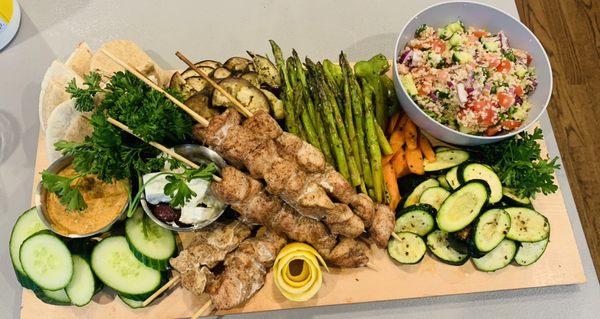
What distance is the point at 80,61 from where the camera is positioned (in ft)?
9.98

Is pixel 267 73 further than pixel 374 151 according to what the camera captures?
Yes

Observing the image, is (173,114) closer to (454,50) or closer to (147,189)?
(147,189)

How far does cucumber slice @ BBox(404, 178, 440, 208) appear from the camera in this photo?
2.89 metres

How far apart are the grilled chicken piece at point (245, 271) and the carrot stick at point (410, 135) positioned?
3.16ft

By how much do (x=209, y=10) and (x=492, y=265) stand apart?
8.57 ft

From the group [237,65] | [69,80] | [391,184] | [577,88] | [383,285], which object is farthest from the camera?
[577,88]

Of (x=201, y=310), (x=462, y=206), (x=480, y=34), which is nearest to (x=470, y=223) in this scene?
(x=462, y=206)

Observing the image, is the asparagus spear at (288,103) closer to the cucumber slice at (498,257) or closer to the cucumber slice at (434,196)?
the cucumber slice at (434,196)

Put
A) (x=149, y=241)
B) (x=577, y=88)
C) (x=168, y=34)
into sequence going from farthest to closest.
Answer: (x=577, y=88), (x=168, y=34), (x=149, y=241)

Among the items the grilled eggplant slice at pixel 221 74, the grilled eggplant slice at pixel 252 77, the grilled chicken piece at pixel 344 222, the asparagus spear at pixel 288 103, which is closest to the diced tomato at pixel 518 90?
the grilled chicken piece at pixel 344 222

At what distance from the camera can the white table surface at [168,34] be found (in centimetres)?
327

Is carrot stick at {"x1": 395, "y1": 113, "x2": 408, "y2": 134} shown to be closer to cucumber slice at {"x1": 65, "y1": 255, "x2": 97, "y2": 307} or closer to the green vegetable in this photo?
the green vegetable

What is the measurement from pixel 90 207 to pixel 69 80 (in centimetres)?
78

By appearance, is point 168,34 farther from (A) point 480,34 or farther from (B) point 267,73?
(A) point 480,34
